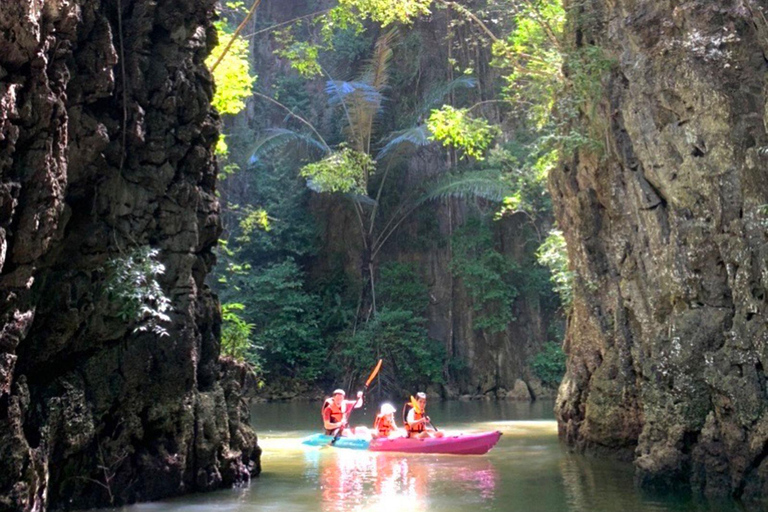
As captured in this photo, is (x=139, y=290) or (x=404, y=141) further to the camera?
(x=404, y=141)

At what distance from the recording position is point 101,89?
365 inches

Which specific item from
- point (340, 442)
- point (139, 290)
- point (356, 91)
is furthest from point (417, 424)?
point (356, 91)

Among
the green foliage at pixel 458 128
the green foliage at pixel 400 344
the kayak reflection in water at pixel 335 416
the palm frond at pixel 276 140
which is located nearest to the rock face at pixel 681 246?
the green foliage at pixel 458 128

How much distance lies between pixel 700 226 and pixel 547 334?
1923 cm

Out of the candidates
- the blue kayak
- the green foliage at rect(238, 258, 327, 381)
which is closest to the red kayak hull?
the blue kayak

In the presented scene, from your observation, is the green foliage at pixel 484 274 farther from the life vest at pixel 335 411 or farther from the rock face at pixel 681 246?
the rock face at pixel 681 246

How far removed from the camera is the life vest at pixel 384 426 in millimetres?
16766

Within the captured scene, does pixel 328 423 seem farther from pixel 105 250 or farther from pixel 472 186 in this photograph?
pixel 472 186

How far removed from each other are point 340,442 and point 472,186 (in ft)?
41.9

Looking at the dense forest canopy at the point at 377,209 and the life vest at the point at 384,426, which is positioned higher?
the dense forest canopy at the point at 377,209

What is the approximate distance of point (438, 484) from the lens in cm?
1222

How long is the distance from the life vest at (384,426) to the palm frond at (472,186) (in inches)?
457

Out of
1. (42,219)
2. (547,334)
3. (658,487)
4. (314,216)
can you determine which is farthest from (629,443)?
(314,216)

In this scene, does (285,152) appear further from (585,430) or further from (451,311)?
(585,430)
